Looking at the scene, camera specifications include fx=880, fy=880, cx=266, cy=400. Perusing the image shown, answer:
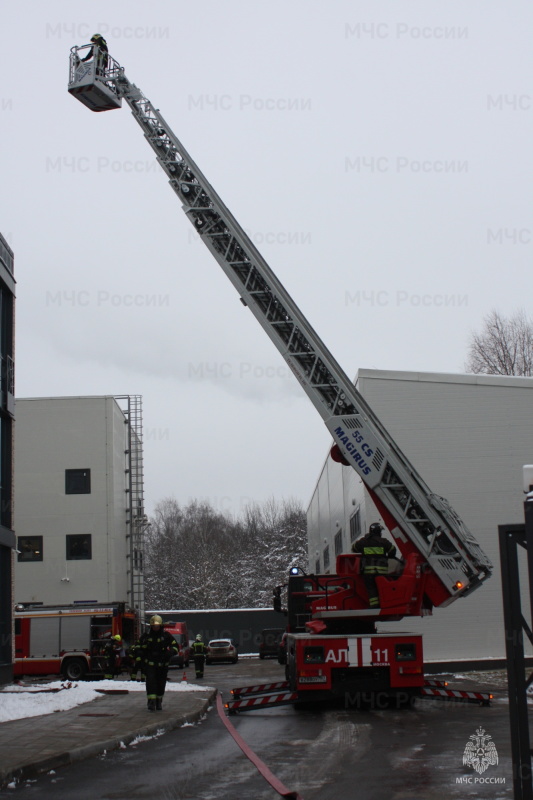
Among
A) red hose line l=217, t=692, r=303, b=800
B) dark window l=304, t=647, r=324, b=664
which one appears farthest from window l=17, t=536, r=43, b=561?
red hose line l=217, t=692, r=303, b=800

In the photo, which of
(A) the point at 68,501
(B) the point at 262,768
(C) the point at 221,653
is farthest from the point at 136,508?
(B) the point at 262,768

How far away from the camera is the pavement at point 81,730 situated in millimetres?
9062

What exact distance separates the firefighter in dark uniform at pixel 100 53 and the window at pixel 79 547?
23.2 metres

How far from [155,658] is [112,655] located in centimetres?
1507

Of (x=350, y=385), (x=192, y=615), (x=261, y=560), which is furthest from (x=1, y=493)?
(x=261, y=560)

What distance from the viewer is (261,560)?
81.8 m

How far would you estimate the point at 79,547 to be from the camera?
36406 mm

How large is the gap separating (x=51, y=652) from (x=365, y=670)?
17.5 m

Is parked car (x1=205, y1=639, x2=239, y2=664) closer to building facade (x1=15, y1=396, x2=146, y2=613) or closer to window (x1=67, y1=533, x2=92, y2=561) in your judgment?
building facade (x1=15, y1=396, x2=146, y2=613)

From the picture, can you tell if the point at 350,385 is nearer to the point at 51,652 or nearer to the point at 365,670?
the point at 365,670

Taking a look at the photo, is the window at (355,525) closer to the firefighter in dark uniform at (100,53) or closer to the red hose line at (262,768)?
the red hose line at (262,768)

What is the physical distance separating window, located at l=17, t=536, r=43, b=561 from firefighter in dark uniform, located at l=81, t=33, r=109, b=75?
24.0 metres

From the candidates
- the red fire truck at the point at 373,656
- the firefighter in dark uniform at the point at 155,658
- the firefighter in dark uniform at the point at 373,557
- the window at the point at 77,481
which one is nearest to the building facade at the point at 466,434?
the firefighter in dark uniform at the point at 373,557

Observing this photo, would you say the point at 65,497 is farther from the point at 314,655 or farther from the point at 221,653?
the point at 314,655
